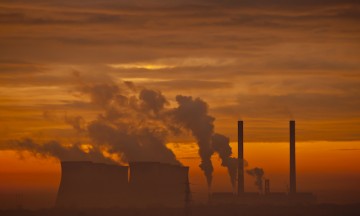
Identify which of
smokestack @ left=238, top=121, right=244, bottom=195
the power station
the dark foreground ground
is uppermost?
smokestack @ left=238, top=121, right=244, bottom=195

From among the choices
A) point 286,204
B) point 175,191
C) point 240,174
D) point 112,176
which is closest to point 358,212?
point 286,204

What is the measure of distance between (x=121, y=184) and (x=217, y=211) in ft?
26.6

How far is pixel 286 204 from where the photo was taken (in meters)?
64.9

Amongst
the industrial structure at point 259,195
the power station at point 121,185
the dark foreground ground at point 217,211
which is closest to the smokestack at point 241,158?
the industrial structure at point 259,195

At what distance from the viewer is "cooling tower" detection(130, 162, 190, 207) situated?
181ft

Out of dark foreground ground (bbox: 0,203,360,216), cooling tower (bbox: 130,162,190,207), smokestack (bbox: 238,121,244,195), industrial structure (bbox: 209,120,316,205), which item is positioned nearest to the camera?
dark foreground ground (bbox: 0,203,360,216)

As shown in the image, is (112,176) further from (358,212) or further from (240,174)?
(358,212)

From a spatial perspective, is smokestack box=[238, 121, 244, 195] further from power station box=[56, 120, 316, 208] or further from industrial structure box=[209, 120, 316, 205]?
power station box=[56, 120, 316, 208]

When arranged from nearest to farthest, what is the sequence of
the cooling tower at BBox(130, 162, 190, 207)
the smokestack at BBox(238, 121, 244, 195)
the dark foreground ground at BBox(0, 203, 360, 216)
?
the dark foreground ground at BBox(0, 203, 360, 216)
the cooling tower at BBox(130, 162, 190, 207)
the smokestack at BBox(238, 121, 244, 195)

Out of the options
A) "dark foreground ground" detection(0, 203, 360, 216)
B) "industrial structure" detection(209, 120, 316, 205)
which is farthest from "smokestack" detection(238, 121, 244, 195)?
"dark foreground ground" detection(0, 203, 360, 216)

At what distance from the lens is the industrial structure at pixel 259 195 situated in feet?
215

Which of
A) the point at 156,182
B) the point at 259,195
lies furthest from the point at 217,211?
the point at 259,195

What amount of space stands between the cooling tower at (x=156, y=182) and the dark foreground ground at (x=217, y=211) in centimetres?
104

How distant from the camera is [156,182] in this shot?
181 ft
